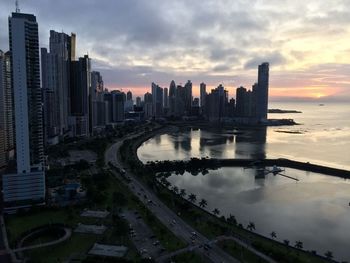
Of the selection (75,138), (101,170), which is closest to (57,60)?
(75,138)

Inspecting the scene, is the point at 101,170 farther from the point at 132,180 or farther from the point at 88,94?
the point at 88,94

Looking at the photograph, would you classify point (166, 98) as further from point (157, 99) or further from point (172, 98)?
point (172, 98)

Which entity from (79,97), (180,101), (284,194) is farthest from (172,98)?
(284,194)

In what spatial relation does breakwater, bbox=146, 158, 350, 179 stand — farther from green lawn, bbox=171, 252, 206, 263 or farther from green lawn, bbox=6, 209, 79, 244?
green lawn, bbox=171, 252, 206, 263

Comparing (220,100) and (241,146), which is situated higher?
(220,100)

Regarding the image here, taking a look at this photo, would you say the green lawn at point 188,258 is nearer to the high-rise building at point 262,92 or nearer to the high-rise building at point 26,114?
the high-rise building at point 26,114
